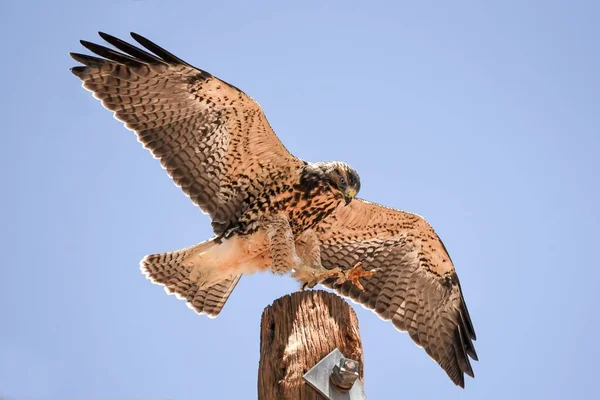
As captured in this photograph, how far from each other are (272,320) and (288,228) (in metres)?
2.79

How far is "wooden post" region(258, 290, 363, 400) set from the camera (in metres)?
3.74

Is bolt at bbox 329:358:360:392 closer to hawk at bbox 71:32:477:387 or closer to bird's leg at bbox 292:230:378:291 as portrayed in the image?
bird's leg at bbox 292:230:378:291

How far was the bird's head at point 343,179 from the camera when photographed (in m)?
6.83

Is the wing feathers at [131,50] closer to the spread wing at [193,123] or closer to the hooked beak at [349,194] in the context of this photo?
the spread wing at [193,123]

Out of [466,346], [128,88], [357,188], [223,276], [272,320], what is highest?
[128,88]

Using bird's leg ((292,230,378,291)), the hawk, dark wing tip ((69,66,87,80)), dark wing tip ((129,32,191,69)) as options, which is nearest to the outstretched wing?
the hawk

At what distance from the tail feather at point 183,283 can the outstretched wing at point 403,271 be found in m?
1.08

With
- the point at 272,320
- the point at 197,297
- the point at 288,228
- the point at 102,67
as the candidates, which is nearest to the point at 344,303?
the point at 272,320

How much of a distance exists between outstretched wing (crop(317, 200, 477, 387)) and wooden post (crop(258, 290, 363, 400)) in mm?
3099

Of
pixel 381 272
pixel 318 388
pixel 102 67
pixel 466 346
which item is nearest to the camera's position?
pixel 318 388

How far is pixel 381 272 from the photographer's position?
7715mm

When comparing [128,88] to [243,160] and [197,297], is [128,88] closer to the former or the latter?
[243,160]

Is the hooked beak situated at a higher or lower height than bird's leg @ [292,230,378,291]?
higher

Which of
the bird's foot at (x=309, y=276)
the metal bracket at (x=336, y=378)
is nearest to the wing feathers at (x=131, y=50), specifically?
the bird's foot at (x=309, y=276)
